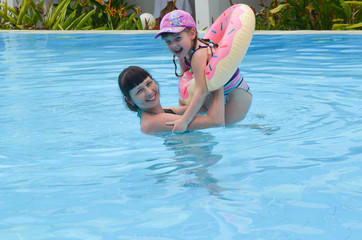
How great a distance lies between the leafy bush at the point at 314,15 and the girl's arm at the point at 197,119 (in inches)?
290

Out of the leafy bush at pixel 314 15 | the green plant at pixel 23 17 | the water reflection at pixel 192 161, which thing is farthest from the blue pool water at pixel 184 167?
the green plant at pixel 23 17

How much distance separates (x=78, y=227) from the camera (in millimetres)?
3160

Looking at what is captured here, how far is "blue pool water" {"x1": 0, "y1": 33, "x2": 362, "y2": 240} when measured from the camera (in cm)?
313

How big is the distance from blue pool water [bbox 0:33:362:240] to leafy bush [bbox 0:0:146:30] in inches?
307

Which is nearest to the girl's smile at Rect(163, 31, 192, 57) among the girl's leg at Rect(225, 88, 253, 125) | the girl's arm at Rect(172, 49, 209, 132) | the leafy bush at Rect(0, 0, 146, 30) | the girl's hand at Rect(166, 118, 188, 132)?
the girl's arm at Rect(172, 49, 209, 132)

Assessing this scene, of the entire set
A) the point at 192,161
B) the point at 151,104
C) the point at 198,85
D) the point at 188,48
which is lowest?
the point at 192,161

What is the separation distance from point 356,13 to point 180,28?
8.36m

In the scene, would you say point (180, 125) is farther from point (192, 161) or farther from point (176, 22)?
point (176, 22)

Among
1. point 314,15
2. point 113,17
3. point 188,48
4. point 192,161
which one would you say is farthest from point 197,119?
point 113,17

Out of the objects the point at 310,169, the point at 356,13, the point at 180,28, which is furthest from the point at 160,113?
the point at 356,13

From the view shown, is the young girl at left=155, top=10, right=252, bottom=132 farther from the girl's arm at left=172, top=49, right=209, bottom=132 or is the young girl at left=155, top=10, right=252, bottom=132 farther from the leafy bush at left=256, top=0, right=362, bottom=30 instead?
the leafy bush at left=256, top=0, right=362, bottom=30

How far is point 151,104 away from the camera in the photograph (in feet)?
15.5

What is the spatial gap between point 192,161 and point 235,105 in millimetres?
1081

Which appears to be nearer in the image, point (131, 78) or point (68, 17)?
point (131, 78)
